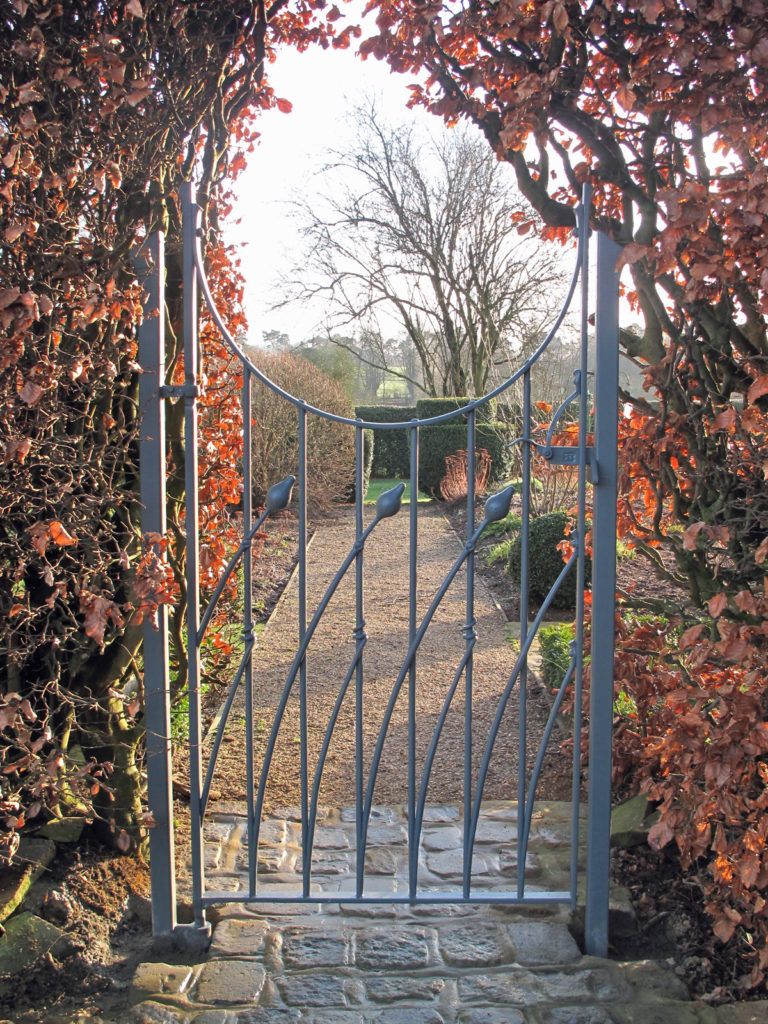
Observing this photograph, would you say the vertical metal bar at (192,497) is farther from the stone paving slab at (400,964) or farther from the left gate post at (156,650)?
the stone paving slab at (400,964)

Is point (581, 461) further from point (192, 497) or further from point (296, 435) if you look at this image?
point (296, 435)

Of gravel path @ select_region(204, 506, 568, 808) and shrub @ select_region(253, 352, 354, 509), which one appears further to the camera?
shrub @ select_region(253, 352, 354, 509)

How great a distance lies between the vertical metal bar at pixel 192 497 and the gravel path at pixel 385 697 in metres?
1.01

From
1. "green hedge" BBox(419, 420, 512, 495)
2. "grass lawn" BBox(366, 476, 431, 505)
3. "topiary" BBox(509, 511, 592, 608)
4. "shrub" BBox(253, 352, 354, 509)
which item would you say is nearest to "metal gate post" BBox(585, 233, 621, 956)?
"topiary" BBox(509, 511, 592, 608)

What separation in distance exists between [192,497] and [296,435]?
29.1 ft

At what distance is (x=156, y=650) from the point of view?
2453 mm

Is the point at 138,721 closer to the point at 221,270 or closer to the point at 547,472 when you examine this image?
the point at 221,270

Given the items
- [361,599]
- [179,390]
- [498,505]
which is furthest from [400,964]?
[179,390]

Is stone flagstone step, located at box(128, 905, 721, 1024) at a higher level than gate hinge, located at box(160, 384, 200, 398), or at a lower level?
lower

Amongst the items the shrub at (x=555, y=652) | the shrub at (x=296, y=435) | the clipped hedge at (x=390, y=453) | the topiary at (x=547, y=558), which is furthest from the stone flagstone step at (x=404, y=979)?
the clipped hedge at (x=390, y=453)

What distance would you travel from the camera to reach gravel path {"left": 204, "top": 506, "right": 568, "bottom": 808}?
11.9ft

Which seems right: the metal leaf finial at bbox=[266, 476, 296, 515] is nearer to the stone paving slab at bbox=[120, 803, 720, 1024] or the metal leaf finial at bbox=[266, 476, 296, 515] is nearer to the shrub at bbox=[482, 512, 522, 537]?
the stone paving slab at bbox=[120, 803, 720, 1024]

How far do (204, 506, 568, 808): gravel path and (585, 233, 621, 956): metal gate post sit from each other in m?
1.04

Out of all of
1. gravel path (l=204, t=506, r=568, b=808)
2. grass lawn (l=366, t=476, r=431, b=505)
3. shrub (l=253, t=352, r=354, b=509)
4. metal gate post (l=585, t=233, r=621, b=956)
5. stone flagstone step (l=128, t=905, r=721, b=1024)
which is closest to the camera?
stone flagstone step (l=128, t=905, r=721, b=1024)
